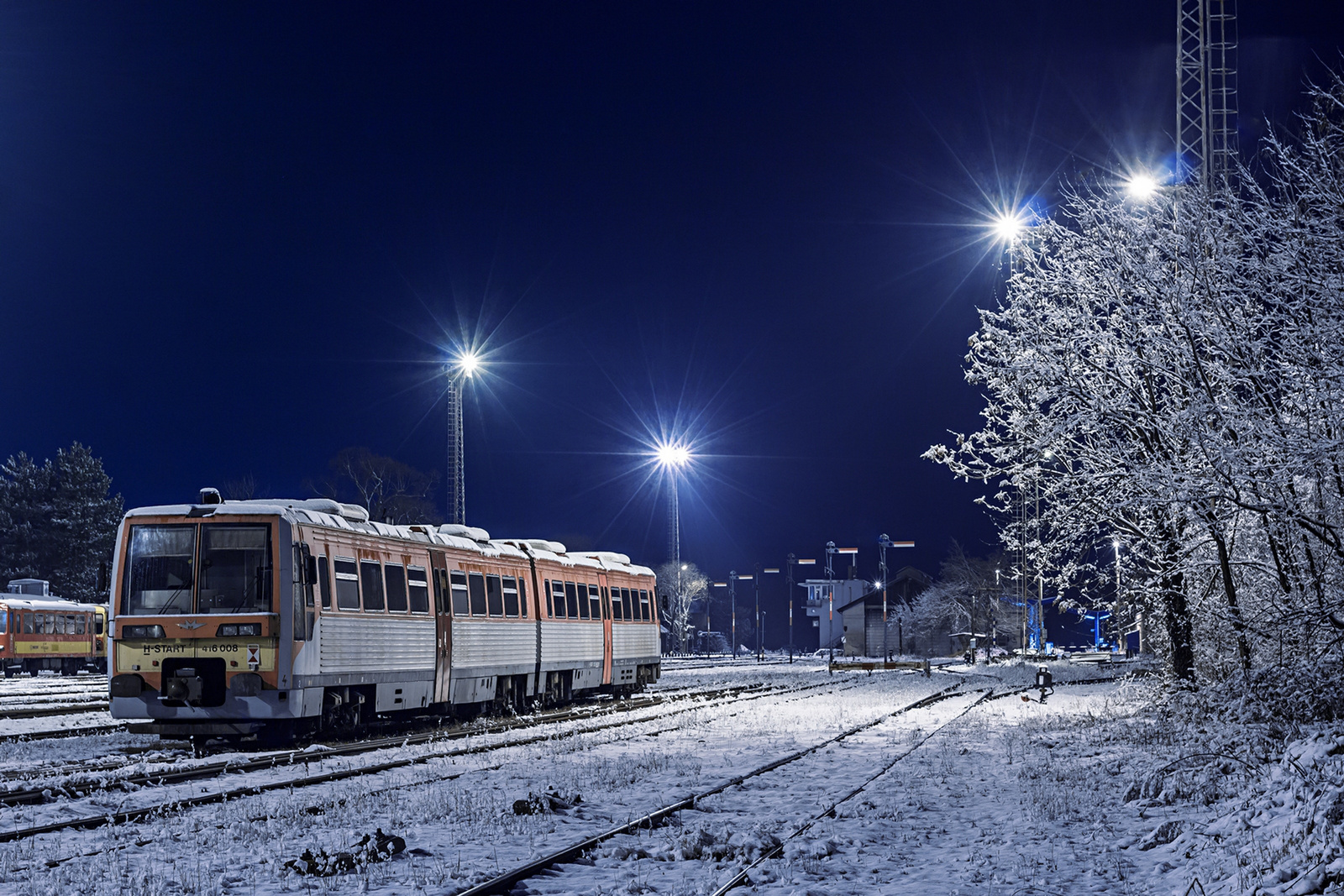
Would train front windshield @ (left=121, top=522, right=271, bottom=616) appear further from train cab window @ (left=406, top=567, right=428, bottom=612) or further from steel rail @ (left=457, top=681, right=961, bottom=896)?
steel rail @ (left=457, top=681, right=961, bottom=896)

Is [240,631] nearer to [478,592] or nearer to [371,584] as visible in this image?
[371,584]

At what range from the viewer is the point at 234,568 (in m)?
17.6

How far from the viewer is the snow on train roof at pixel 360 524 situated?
18.0 m

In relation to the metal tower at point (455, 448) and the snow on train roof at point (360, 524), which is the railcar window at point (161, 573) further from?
the metal tower at point (455, 448)

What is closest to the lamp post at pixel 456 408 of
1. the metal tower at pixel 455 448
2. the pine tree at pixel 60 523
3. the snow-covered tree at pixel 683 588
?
the metal tower at pixel 455 448

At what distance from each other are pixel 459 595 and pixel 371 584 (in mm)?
3457

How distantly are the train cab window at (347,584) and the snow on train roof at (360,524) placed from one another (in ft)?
1.88

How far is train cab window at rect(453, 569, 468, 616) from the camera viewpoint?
23.3 m

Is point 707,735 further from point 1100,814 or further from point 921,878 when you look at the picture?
point 921,878

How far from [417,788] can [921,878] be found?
20.9 ft

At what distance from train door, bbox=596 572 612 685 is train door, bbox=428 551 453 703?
9.69 meters

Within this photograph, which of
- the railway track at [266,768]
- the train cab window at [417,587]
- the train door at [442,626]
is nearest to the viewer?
the railway track at [266,768]

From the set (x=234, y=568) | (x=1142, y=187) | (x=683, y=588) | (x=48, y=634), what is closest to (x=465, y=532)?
(x=234, y=568)

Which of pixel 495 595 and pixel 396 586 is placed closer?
pixel 396 586
